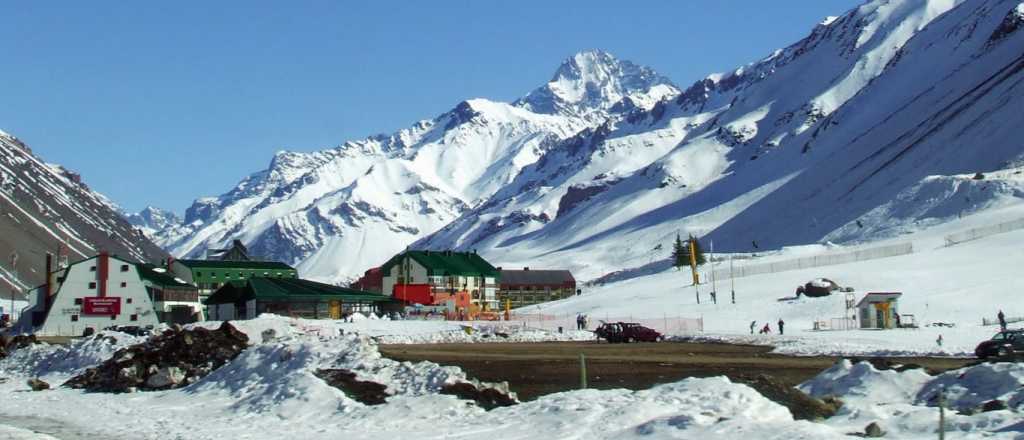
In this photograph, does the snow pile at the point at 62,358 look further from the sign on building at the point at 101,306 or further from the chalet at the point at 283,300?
the sign on building at the point at 101,306

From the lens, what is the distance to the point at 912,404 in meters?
24.1

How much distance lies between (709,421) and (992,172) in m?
167

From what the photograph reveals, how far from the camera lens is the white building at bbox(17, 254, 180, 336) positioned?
9900 cm

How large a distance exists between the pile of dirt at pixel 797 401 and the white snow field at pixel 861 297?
73.0 ft

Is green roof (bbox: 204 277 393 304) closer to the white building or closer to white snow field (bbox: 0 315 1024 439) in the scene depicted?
the white building

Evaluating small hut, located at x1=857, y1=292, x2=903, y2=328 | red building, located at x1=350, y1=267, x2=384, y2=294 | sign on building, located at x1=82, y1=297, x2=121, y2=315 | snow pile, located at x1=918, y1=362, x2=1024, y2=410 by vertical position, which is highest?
red building, located at x1=350, y1=267, x2=384, y2=294

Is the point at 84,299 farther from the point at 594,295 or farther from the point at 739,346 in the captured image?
the point at 739,346

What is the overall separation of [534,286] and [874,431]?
157 metres

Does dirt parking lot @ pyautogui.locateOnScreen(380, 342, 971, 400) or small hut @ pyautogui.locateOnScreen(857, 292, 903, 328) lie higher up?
small hut @ pyautogui.locateOnScreen(857, 292, 903, 328)

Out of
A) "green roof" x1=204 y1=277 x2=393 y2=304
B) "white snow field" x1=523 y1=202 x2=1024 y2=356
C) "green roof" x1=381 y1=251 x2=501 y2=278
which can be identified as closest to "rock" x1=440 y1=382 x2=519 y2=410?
"white snow field" x1=523 y1=202 x2=1024 y2=356

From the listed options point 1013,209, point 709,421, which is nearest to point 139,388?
point 709,421

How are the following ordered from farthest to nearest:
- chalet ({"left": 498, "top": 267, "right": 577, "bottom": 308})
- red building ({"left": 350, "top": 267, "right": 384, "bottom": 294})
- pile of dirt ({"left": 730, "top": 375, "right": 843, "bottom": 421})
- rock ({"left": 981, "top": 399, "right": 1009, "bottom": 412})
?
chalet ({"left": 498, "top": 267, "right": 577, "bottom": 308}) < red building ({"left": 350, "top": 267, "right": 384, "bottom": 294}) < pile of dirt ({"left": 730, "top": 375, "right": 843, "bottom": 421}) < rock ({"left": 981, "top": 399, "right": 1009, "bottom": 412})

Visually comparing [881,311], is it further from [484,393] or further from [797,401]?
[484,393]

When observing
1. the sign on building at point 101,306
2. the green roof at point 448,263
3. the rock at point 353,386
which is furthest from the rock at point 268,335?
the green roof at point 448,263
